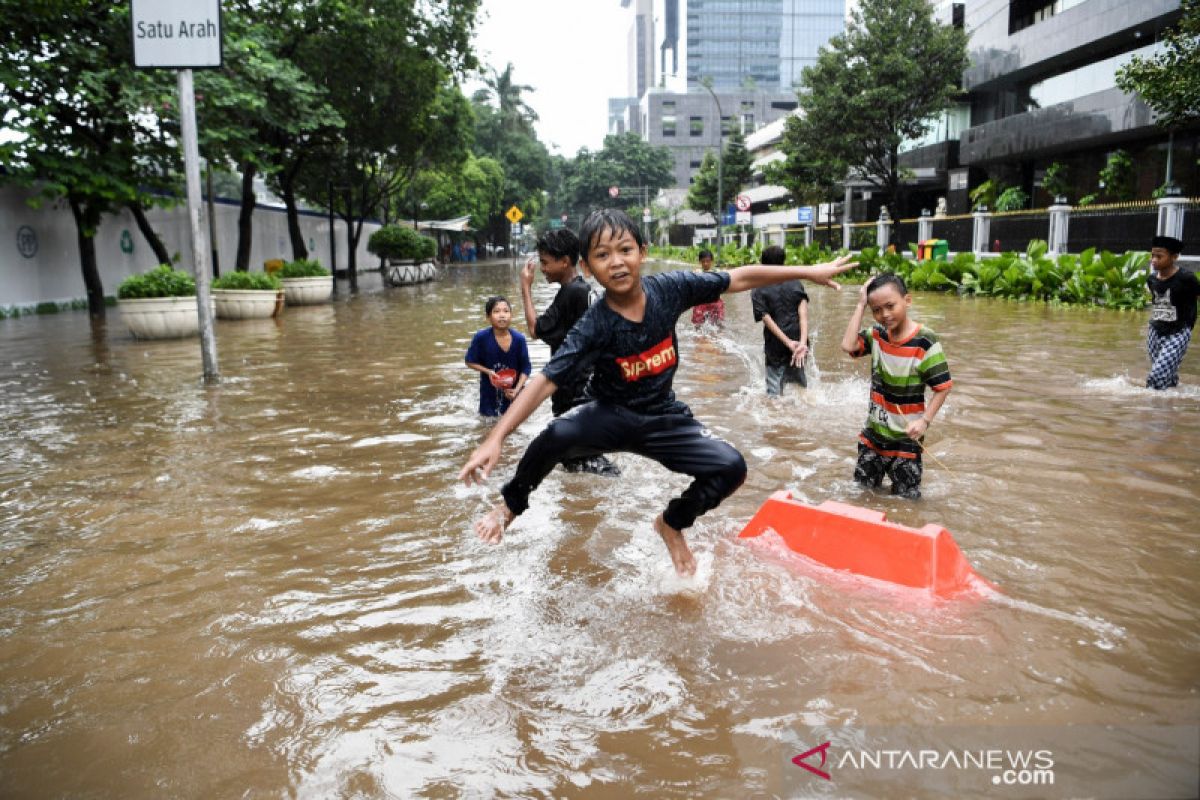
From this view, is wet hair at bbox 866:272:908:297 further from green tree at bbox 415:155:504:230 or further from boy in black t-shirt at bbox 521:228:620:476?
green tree at bbox 415:155:504:230

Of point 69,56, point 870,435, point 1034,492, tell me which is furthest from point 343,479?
point 69,56

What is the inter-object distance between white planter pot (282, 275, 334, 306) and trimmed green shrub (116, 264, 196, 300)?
7.86 meters

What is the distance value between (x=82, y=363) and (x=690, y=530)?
10.8 metres

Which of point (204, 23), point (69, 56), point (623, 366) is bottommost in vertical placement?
point (623, 366)

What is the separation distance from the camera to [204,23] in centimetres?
977

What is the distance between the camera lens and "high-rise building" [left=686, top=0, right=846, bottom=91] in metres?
166

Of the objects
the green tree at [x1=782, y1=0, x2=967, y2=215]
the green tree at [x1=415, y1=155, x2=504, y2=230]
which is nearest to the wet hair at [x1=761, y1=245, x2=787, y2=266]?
the green tree at [x1=782, y1=0, x2=967, y2=215]

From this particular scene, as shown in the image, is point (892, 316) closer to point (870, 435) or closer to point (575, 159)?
point (870, 435)

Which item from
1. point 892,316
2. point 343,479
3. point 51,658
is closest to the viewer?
point 51,658

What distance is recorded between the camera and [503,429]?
3385mm

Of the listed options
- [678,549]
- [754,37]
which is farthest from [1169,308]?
[754,37]

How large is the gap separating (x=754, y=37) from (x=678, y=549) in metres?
182

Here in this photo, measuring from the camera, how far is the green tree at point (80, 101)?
14719 mm

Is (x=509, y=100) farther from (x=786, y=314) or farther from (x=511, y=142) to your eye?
(x=786, y=314)
